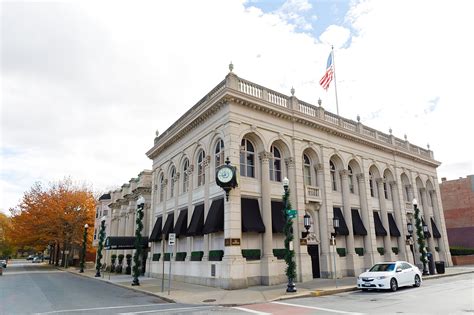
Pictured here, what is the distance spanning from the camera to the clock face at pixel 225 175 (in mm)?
18922

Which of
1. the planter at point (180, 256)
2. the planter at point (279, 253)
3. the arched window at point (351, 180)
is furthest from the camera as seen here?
the arched window at point (351, 180)

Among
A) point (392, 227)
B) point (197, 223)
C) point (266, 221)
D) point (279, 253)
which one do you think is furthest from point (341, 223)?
point (197, 223)

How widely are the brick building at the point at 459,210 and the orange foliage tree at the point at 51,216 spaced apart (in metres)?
54.1

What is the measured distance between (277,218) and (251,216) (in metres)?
2.14

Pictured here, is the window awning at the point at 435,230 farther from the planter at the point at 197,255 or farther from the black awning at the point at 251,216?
the planter at the point at 197,255

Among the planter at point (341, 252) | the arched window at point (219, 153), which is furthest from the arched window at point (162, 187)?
the planter at point (341, 252)

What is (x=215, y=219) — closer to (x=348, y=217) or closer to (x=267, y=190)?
(x=267, y=190)

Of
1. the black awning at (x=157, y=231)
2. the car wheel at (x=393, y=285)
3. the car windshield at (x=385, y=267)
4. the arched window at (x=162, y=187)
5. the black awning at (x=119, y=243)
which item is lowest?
the car wheel at (x=393, y=285)

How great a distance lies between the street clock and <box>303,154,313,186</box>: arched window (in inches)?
294

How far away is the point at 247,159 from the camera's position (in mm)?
21750

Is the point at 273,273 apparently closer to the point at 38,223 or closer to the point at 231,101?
the point at 231,101

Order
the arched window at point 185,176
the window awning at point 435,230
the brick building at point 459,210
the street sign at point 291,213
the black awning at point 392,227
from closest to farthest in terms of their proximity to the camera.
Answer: the street sign at point 291,213 → the arched window at point 185,176 → the black awning at point 392,227 → the window awning at point 435,230 → the brick building at point 459,210

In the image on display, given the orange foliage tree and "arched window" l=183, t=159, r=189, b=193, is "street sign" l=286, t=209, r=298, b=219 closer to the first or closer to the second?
"arched window" l=183, t=159, r=189, b=193

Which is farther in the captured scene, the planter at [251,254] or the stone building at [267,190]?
the stone building at [267,190]
